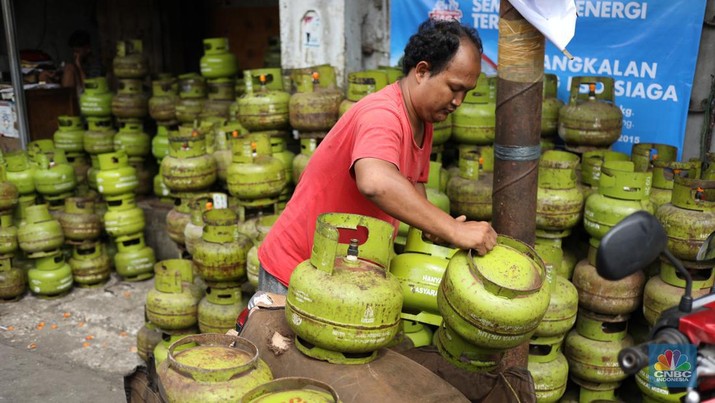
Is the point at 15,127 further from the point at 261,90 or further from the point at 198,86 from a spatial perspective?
the point at 261,90

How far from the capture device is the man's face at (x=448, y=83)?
248 centimetres

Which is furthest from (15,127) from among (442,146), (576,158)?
(576,158)

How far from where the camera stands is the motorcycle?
1.63m

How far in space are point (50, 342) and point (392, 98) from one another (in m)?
4.33

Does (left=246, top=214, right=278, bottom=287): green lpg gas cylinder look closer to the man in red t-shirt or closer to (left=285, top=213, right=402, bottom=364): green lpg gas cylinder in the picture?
the man in red t-shirt

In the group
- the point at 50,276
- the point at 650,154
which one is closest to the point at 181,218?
the point at 50,276

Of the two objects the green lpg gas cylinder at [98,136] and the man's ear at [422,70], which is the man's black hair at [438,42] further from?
the green lpg gas cylinder at [98,136]

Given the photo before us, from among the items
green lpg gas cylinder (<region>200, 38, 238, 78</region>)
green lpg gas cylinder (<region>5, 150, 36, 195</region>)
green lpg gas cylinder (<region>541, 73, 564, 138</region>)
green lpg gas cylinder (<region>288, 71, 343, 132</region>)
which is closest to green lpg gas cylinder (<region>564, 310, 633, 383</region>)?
green lpg gas cylinder (<region>541, 73, 564, 138</region>)

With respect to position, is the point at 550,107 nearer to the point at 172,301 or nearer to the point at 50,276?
the point at 172,301

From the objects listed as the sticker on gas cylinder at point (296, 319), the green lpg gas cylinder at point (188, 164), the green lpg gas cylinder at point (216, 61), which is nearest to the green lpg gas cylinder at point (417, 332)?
the sticker on gas cylinder at point (296, 319)

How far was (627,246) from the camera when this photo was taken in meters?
1.62

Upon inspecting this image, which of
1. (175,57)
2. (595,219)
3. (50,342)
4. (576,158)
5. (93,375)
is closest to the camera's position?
(595,219)

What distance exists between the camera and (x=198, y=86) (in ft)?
23.0

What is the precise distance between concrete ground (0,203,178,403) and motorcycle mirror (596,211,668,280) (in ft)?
13.1
